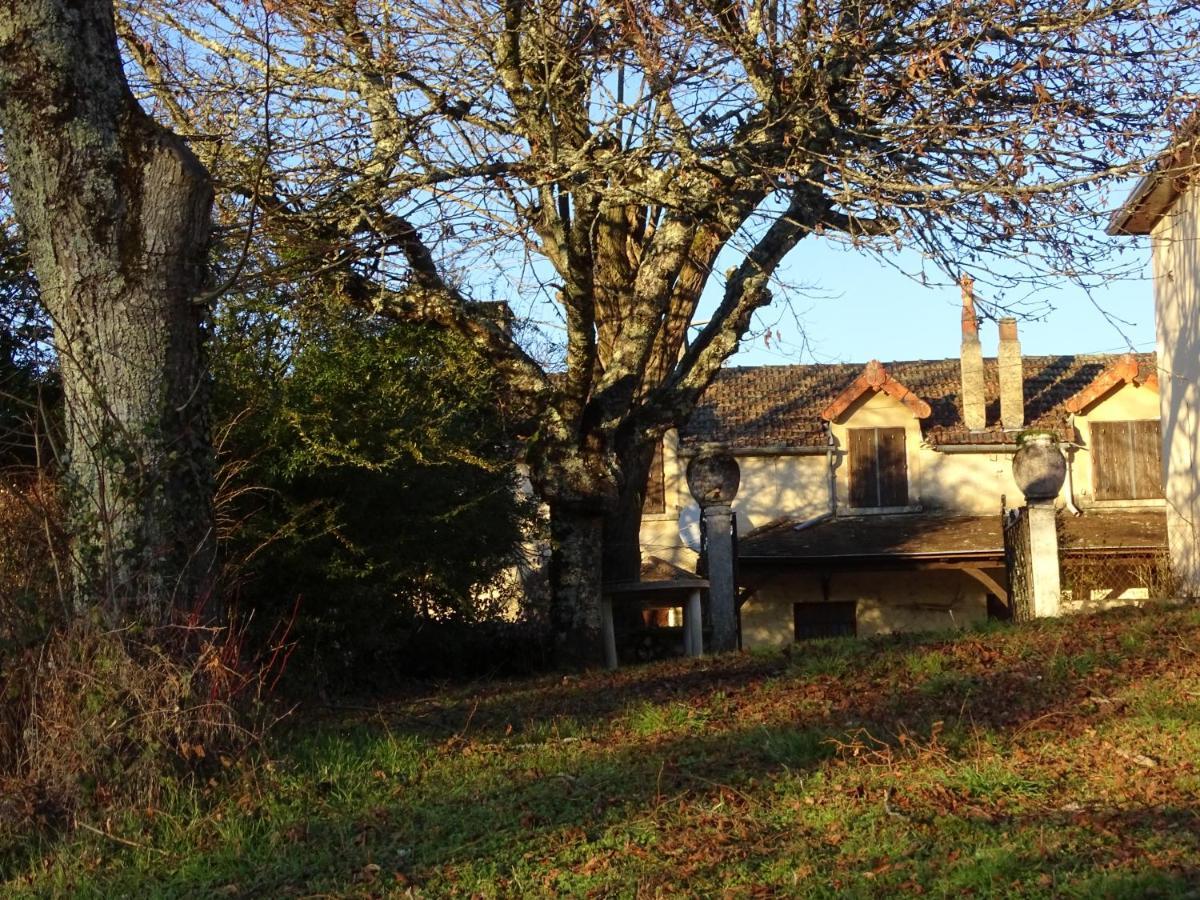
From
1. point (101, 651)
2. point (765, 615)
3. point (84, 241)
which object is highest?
point (84, 241)

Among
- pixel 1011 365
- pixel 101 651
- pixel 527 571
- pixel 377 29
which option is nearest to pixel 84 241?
pixel 101 651

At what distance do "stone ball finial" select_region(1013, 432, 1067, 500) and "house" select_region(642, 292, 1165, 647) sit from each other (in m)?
13.5

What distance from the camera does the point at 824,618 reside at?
27.3 m

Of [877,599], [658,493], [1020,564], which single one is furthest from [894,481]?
[1020,564]

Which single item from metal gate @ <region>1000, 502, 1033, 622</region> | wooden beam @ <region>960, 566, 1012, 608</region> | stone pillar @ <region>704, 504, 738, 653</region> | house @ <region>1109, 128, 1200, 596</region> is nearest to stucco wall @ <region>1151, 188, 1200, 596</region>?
house @ <region>1109, 128, 1200, 596</region>

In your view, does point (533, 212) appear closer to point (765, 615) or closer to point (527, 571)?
point (527, 571)

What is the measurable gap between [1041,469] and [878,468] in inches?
617

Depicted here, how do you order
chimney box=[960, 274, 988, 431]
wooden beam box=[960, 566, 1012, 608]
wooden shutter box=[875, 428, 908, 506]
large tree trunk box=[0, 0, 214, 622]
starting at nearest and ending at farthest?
1. large tree trunk box=[0, 0, 214, 622]
2. wooden beam box=[960, 566, 1012, 608]
3. chimney box=[960, 274, 988, 431]
4. wooden shutter box=[875, 428, 908, 506]

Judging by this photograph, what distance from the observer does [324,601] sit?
9.95 meters

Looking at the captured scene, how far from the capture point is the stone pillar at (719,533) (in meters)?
14.0

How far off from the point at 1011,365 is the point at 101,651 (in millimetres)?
24353

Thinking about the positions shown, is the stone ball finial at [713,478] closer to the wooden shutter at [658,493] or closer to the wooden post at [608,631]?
the wooden post at [608,631]

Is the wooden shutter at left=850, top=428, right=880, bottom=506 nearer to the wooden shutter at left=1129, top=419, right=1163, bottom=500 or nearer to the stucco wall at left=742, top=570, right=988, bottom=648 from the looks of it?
the stucco wall at left=742, top=570, right=988, bottom=648

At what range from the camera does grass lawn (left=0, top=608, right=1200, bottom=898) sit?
4.85 metres
